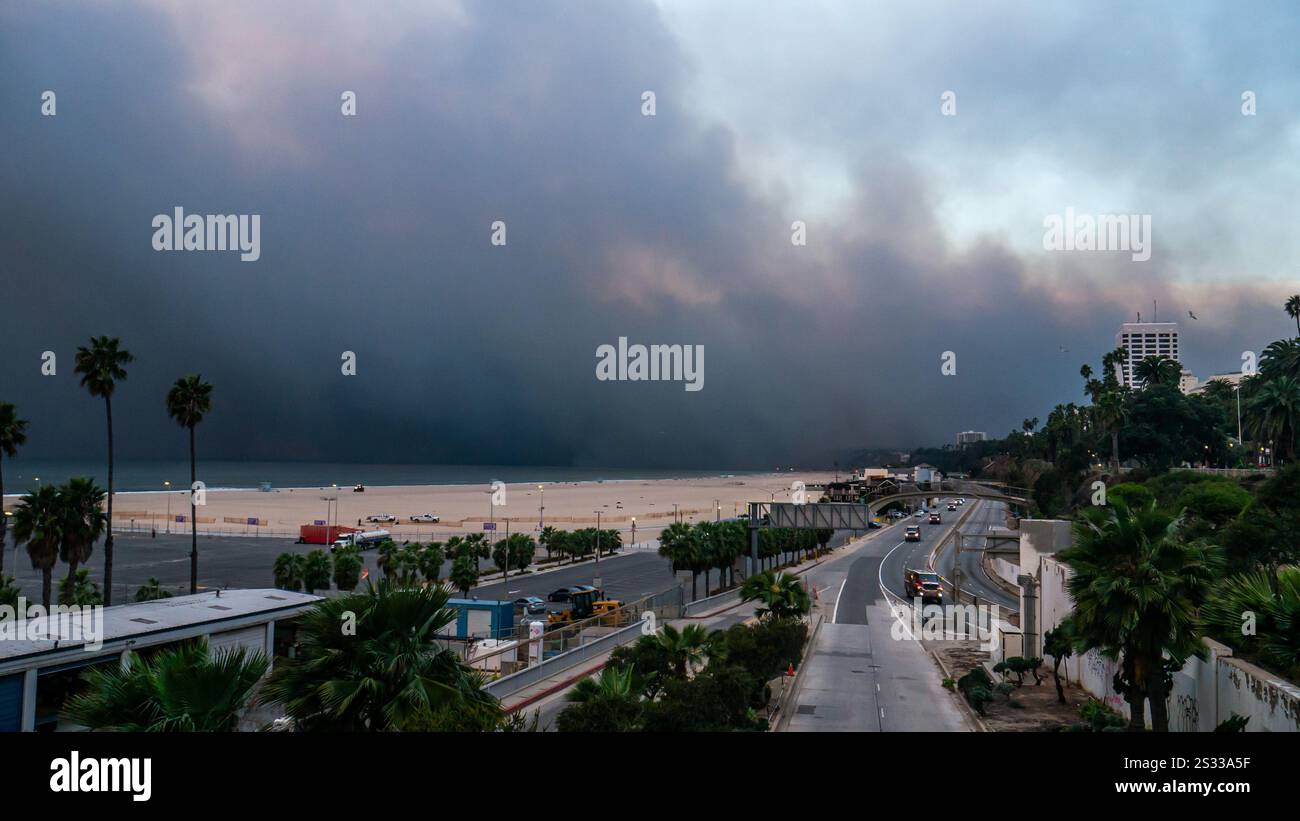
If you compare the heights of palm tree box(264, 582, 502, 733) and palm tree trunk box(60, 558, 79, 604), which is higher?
palm tree box(264, 582, 502, 733)

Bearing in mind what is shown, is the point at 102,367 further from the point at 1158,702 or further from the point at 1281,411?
the point at 1281,411

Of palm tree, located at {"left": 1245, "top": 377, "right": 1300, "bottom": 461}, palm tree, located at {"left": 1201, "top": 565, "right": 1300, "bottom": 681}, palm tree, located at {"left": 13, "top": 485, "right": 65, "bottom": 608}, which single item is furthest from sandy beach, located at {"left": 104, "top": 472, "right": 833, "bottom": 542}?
palm tree, located at {"left": 1201, "top": 565, "right": 1300, "bottom": 681}

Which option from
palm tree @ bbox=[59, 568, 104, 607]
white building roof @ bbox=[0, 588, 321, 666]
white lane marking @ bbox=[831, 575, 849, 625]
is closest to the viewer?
white building roof @ bbox=[0, 588, 321, 666]

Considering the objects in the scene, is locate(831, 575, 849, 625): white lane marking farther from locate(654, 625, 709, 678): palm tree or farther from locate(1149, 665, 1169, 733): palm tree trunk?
locate(1149, 665, 1169, 733): palm tree trunk

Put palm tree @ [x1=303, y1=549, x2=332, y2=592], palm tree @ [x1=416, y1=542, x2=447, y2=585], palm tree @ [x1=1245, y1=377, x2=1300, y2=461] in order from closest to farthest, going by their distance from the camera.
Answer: palm tree @ [x1=303, y1=549, x2=332, y2=592]
palm tree @ [x1=416, y1=542, x2=447, y2=585]
palm tree @ [x1=1245, y1=377, x2=1300, y2=461]

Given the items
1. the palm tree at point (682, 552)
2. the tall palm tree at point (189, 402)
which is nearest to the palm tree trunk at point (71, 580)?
the tall palm tree at point (189, 402)

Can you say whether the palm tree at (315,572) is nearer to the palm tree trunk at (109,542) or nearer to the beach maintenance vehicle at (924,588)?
the palm tree trunk at (109,542)
